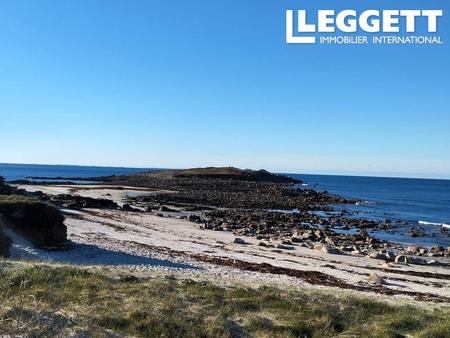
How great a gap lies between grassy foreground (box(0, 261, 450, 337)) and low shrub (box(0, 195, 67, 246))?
345 inches

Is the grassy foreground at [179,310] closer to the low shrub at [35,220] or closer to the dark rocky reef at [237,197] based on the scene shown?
the low shrub at [35,220]

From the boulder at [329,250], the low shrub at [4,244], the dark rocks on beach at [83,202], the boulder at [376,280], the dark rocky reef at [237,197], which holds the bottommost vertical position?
the boulder at [329,250]

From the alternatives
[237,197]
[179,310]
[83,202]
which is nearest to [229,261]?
[179,310]

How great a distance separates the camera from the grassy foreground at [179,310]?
804cm

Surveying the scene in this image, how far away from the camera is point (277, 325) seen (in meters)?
8.78

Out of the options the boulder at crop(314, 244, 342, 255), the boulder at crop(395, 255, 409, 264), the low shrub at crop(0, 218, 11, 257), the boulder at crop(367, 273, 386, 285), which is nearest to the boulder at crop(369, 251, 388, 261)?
the boulder at crop(395, 255, 409, 264)

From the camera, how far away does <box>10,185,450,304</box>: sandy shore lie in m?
16.4

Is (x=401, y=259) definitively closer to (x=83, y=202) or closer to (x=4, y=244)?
(x=4, y=244)

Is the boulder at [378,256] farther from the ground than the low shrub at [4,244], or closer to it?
closer to it

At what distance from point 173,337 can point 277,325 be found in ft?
6.41

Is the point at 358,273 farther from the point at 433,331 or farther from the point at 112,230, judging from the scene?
the point at 112,230

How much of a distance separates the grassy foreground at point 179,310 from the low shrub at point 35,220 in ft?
28.8

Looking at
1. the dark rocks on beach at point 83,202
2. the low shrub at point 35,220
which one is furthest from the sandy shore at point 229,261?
the dark rocks on beach at point 83,202

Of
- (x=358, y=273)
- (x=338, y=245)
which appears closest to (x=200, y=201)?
(x=338, y=245)
